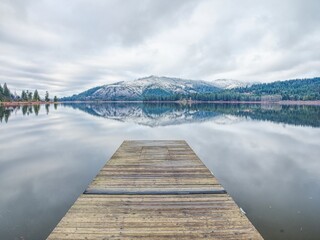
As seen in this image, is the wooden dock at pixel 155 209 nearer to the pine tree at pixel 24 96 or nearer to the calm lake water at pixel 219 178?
the calm lake water at pixel 219 178

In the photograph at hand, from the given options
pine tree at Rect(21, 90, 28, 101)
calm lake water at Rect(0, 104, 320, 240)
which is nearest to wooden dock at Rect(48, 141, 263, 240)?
calm lake water at Rect(0, 104, 320, 240)

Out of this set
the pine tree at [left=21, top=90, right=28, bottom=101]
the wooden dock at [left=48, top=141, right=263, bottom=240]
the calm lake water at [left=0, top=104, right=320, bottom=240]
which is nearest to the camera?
the wooden dock at [left=48, top=141, right=263, bottom=240]

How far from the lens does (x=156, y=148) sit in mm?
Answer: 21562

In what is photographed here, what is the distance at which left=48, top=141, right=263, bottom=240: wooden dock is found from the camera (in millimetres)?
7367

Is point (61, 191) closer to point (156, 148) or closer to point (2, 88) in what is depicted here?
point (156, 148)

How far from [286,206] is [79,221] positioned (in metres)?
9.73

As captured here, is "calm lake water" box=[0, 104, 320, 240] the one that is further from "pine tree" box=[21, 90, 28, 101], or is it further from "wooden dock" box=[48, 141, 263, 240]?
"pine tree" box=[21, 90, 28, 101]

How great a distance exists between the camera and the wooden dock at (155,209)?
7367 mm

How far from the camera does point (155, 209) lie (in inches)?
353

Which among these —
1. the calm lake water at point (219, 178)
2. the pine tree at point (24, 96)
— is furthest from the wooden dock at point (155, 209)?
the pine tree at point (24, 96)

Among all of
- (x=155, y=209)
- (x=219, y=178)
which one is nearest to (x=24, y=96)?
(x=219, y=178)

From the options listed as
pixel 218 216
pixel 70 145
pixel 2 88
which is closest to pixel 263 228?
pixel 218 216

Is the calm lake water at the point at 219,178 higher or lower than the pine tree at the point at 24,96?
lower

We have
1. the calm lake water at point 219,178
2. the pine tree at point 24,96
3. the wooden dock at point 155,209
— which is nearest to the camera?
the wooden dock at point 155,209
